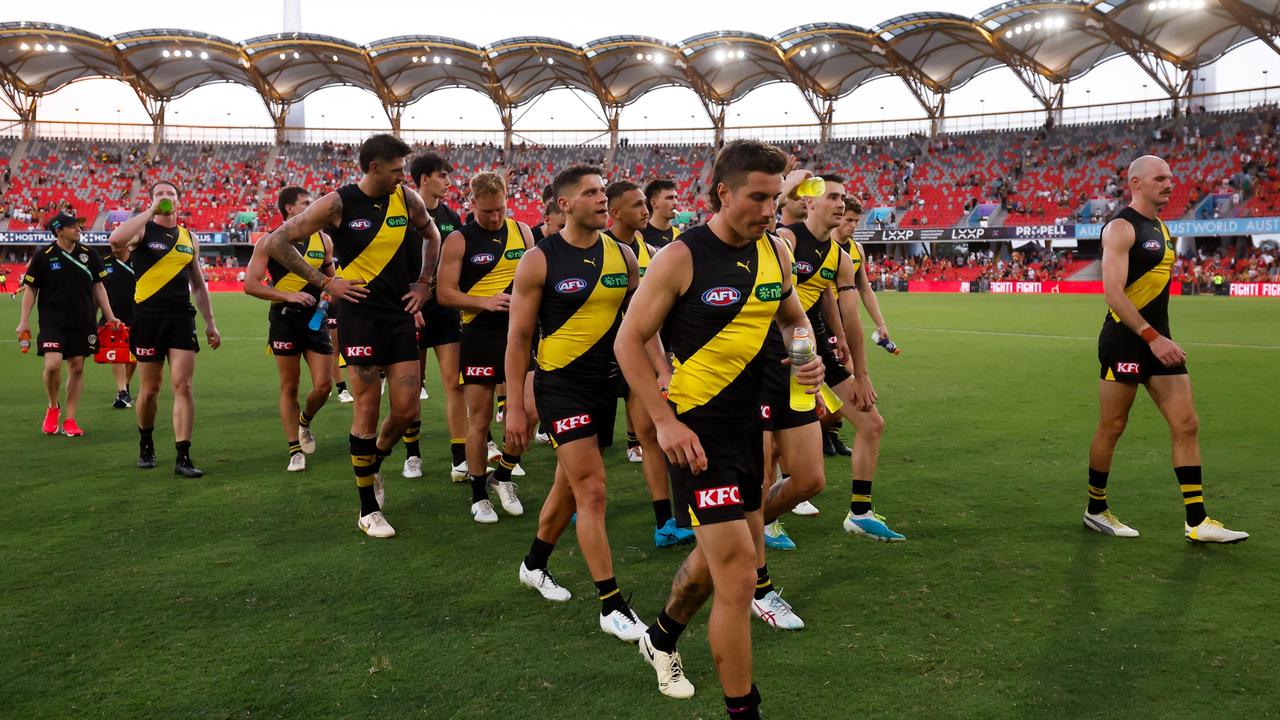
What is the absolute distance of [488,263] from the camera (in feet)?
21.1

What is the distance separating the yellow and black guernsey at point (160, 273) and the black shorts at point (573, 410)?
15.3 ft

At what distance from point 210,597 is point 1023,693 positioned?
155 inches

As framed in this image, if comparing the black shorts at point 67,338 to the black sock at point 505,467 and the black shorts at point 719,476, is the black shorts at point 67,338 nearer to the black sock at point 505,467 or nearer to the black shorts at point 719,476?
the black sock at point 505,467

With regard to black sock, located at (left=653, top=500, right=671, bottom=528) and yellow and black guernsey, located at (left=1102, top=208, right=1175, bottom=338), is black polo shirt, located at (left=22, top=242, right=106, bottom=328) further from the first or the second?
yellow and black guernsey, located at (left=1102, top=208, right=1175, bottom=338)

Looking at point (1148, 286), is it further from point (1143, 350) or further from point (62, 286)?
point (62, 286)

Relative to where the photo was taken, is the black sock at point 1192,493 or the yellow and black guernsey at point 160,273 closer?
the black sock at point 1192,493

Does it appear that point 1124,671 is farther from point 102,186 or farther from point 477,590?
point 102,186

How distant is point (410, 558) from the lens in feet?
17.1

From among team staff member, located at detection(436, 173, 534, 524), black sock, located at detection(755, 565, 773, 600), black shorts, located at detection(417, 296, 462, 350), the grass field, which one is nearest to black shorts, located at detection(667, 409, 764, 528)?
the grass field

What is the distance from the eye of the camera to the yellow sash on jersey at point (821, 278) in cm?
566

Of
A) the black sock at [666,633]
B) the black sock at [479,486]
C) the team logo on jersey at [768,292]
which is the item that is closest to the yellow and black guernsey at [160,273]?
the black sock at [479,486]

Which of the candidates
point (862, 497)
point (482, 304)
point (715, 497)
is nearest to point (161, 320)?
point (482, 304)

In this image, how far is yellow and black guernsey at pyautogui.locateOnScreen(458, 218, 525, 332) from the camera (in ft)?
20.6

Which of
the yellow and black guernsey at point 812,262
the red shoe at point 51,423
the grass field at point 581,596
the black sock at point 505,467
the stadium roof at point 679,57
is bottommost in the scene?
the grass field at point 581,596
